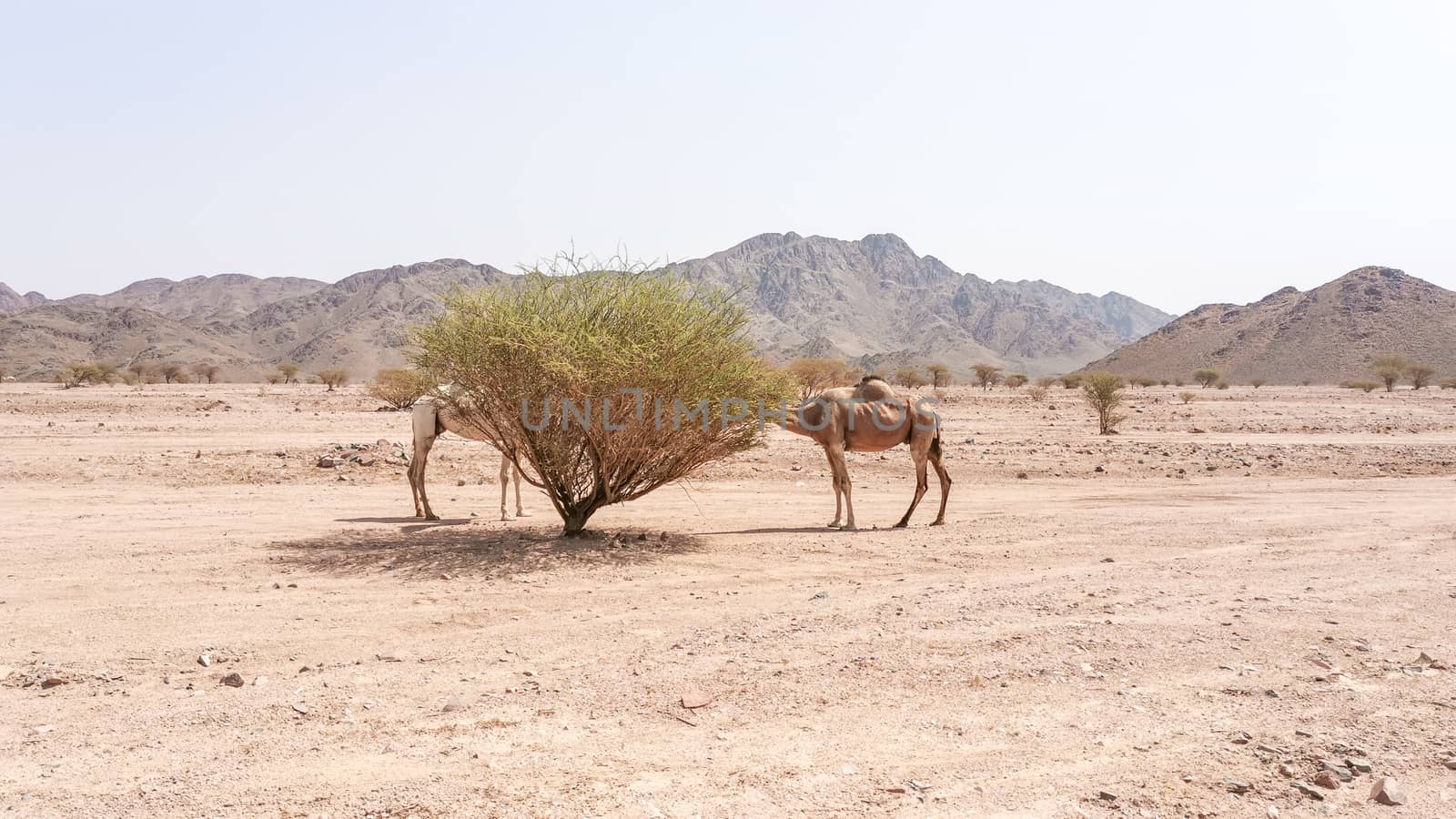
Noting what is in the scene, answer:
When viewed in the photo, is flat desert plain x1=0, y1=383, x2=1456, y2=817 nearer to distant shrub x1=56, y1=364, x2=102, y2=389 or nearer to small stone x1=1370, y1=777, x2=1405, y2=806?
small stone x1=1370, y1=777, x2=1405, y2=806

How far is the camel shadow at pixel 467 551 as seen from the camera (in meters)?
9.04

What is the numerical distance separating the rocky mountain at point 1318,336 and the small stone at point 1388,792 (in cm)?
9729

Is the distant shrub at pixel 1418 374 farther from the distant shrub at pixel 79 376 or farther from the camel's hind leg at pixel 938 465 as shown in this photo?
the distant shrub at pixel 79 376

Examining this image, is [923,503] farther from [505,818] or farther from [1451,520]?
[505,818]

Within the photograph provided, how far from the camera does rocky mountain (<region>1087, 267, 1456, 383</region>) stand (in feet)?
303

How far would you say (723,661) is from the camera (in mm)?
5922

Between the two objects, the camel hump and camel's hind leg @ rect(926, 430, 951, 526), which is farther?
camel's hind leg @ rect(926, 430, 951, 526)

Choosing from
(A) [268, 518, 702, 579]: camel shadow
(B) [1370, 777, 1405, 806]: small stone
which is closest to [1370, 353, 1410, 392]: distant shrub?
A: (A) [268, 518, 702, 579]: camel shadow

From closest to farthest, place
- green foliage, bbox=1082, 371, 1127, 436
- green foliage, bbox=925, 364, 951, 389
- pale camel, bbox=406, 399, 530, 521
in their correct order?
pale camel, bbox=406, 399, 530, 521
green foliage, bbox=1082, 371, 1127, 436
green foliage, bbox=925, 364, 951, 389

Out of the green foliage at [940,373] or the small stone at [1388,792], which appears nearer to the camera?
the small stone at [1388,792]

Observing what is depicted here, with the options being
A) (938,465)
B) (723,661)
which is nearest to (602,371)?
(723,661)

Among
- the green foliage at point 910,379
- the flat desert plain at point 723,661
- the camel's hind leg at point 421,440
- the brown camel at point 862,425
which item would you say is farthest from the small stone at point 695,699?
the green foliage at point 910,379

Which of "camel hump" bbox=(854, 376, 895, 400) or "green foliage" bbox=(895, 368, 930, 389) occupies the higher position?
"green foliage" bbox=(895, 368, 930, 389)

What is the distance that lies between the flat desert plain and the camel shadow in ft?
0.24
